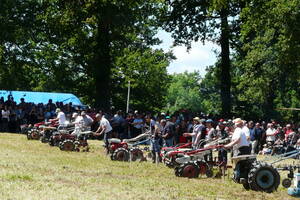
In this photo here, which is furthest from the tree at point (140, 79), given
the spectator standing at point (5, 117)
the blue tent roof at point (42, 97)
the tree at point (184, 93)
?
the tree at point (184, 93)

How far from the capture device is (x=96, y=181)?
15102 millimetres

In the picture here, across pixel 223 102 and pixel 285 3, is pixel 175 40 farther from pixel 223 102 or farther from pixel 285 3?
pixel 285 3

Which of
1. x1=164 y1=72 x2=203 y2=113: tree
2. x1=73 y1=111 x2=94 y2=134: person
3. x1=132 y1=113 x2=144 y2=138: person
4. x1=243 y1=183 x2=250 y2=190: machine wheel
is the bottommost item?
x1=243 y1=183 x2=250 y2=190: machine wheel

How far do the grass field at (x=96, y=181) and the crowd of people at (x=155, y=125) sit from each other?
7.22 ft

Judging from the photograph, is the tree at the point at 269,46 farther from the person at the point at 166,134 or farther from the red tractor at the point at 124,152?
the red tractor at the point at 124,152

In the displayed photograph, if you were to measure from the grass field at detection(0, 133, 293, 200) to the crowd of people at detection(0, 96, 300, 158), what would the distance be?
7.22 feet

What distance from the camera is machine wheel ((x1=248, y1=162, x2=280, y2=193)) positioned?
604 inches

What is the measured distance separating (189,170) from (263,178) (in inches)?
121

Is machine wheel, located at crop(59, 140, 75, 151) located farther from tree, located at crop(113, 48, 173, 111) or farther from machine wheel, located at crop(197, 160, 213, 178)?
tree, located at crop(113, 48, 173, 111)

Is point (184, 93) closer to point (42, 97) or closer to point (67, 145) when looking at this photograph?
point (42, 97)

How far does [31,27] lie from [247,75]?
17.1 metres

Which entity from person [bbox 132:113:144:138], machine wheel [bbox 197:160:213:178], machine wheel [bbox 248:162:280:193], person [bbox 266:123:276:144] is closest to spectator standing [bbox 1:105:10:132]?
person [bbox 132:113:144:138]

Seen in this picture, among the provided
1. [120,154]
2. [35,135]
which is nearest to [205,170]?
[120,154]

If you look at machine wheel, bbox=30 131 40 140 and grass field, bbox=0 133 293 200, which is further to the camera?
machine wheel, bbox=30 131 40 140
